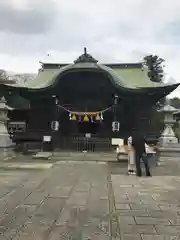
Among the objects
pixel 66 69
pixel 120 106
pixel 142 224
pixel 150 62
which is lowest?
pixel 142 224

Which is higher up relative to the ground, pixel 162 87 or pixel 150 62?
pixel 150 62

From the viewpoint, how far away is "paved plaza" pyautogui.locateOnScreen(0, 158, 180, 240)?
5.16 metres

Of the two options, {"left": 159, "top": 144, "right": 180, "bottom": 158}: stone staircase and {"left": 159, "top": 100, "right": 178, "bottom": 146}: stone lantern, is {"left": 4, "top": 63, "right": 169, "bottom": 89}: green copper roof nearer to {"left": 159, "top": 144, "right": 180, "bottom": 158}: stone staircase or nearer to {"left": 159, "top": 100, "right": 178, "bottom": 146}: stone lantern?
{"left": 159, "top": 100, "right": 178, "bottom": 146}: stone lantern

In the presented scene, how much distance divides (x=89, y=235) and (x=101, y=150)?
660 inches

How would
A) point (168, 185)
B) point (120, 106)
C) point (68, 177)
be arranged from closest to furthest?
1. point (168, 185)
2. point (68, 177)
3. point (120, 106)

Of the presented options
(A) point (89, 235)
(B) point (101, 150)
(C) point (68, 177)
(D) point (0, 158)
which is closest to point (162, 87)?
(B) point (101, 150)

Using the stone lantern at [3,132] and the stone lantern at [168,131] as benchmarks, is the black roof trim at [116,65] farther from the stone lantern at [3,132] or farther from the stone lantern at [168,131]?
the stone lantern at [3,132]

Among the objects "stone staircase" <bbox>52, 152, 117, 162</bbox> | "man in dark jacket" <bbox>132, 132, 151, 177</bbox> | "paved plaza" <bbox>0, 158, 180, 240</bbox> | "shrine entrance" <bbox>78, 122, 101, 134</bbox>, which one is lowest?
"paved plaza" <bbox>0, 158, 180, 240</bbox>

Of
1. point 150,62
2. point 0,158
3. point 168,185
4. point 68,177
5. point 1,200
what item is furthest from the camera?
point 150,62

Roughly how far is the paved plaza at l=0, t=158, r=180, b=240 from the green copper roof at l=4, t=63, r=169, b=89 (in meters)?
11.1

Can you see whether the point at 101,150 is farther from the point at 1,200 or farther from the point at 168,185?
the point at 1,200

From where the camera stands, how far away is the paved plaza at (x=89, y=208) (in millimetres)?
5156

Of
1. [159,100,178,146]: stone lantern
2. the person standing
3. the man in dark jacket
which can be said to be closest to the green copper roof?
[159,100,178,146]: stone lantern

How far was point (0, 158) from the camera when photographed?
17922mm
